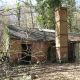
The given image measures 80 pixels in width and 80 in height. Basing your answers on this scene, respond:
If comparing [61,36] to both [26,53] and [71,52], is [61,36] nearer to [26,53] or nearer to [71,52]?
[71,52]

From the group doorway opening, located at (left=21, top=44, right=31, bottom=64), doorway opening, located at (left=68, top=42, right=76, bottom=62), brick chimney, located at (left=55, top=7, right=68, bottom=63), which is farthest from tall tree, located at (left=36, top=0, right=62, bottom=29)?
doorway opening, located at (left=21, top=44, right=31, bottom=64)

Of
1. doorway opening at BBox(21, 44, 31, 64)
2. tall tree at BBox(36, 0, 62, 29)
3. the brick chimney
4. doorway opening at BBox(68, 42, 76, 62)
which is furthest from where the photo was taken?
tall tree at BBox(36, 0, 62, 29)

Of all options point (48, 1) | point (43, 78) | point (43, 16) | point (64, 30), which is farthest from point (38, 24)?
point (43, 78)

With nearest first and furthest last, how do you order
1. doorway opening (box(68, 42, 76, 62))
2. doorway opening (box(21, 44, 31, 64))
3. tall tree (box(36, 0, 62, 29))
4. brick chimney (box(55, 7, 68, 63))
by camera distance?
doorway opening (box(21, 44, 31, 64)) < brick chimney (box(55, 7, 68, 63)) < doorway opening (box(68, 42, 76, 62)) < tall tree (box(36, 0, 62, 29))

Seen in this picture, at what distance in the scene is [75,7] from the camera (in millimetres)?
36906

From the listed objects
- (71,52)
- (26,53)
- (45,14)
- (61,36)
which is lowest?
(71,52)

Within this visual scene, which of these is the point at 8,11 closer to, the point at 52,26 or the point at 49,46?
the point at 49,46

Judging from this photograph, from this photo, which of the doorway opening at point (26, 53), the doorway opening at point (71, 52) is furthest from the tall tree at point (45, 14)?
the doorway opening at point (26, 53)

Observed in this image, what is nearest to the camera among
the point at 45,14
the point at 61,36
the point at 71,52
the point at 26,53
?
the point at 26,53

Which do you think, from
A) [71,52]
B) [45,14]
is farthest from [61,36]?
[45,14]

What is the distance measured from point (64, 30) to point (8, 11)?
1766 cm

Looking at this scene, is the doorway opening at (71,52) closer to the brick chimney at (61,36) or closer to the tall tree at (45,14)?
the brick chimney at (61,36)

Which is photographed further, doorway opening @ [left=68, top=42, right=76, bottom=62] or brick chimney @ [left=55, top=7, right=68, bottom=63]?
doorway opening @ [left=68, top=42, right=76, bottom=62]

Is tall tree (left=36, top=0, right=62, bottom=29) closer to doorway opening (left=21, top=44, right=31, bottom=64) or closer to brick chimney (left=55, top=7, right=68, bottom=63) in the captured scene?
brick chimney (left=55, top=7, right=68, bottom=63)
